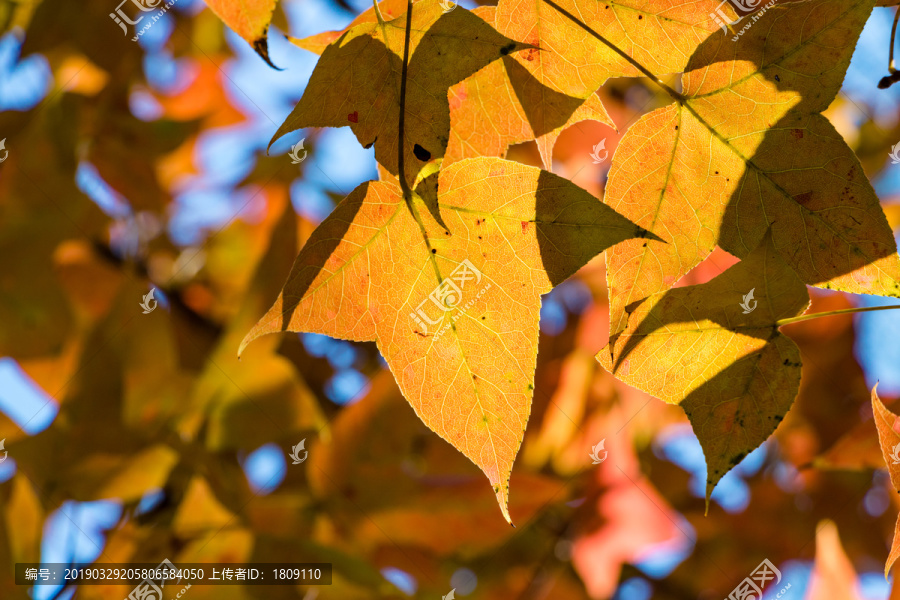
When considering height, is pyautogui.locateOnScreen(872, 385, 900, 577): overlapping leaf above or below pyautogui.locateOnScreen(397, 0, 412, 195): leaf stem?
below

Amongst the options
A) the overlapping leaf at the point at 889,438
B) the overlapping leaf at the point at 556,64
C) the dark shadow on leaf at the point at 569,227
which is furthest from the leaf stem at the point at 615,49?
the overlapping leaf at the point at 889,438

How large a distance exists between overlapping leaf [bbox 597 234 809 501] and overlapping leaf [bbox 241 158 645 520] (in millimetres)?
77

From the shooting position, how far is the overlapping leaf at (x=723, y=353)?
1.31 ft

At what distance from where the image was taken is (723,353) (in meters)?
0.42

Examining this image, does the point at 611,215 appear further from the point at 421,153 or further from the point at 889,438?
the point at 889,438

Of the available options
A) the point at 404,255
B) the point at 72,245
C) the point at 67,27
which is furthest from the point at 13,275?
the point at 404,255

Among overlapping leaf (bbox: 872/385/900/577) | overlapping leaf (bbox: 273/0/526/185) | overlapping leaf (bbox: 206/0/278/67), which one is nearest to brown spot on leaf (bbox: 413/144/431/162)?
overlapping leaf (bbox: 273/0/526/185)

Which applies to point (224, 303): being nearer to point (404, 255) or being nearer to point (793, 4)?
point (404, 255)

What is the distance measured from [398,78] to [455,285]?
14 centimetres

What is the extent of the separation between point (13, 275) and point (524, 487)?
37.8 inches

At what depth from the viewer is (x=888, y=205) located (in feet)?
4.28

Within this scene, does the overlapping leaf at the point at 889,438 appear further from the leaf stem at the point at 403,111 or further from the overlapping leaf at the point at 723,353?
the leaf stem at the point at 403,111

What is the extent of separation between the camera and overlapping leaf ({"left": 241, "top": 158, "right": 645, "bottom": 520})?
0.37 metres

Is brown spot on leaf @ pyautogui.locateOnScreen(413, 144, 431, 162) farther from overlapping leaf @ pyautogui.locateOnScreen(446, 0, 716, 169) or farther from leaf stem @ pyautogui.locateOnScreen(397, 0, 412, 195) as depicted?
overlapping leaf @ pyautogui.locateOnScreen(446, 0, 716, 169)
